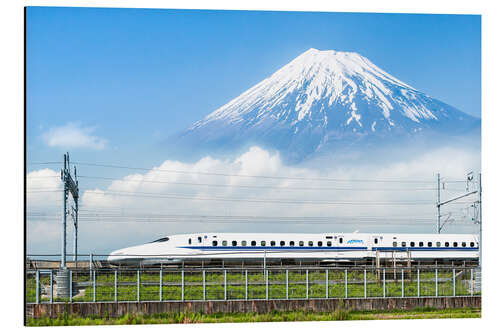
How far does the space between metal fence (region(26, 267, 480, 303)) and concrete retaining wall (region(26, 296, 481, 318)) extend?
203 mm

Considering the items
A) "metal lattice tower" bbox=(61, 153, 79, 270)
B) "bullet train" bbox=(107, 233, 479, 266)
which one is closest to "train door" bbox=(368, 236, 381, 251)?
"bullet train" bbox=(107, 233, 479, 266)

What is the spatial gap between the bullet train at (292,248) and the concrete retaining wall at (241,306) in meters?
13.4

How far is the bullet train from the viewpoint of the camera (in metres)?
31.8

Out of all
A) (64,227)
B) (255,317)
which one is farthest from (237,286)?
(64,227)

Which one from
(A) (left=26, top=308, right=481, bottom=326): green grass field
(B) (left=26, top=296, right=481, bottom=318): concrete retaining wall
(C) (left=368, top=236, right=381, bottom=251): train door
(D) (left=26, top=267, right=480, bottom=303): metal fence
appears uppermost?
(C) (left=368, top=236, right=381, bottom=251): train door

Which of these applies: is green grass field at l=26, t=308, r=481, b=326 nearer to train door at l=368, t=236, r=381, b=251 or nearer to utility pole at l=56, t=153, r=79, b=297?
utility pole at l=56, t=153, r=79, b=297

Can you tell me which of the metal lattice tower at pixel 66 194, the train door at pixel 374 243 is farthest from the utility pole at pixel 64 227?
the train door at pixel 374 243

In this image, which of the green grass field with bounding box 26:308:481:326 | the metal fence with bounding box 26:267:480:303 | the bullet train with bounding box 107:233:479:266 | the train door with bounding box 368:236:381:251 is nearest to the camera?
the green grass field with bounding box 26:308:481:326

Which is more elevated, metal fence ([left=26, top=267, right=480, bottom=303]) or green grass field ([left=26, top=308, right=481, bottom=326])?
metal fence ([left=26, top=267, right=480, bottom=303])

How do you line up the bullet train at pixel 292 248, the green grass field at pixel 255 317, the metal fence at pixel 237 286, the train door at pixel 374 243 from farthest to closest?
1. the train door at pixel 374 243
2. the bullet train at pixel 292 248
3. the metal fence at pixel 237 286
4. the green grass field at pixel 255 317

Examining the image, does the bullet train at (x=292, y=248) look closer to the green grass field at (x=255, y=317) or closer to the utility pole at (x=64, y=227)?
the utility pole at (x=64, y=227)

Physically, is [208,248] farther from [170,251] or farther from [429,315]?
[429,315]

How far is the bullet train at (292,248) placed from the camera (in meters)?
31.8
